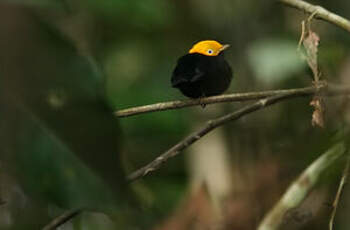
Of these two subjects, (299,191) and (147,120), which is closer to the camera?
(299,191)

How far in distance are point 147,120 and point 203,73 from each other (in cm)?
90

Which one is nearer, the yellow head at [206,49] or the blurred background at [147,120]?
the blurred background at [147,120]

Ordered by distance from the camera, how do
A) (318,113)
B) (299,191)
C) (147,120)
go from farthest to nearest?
(147,120) → (299,191) → (318,113)

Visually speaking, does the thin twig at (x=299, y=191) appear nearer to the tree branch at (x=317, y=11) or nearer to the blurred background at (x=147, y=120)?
the blurred background at (x=147, y=120)

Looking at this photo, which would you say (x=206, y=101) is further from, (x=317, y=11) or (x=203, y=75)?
(x=317, y=11)

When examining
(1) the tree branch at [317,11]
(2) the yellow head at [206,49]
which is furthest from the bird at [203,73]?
(1) the tree branch at [317,11]

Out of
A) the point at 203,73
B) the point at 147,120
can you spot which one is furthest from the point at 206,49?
the point at 147,120

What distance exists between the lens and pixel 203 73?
733 millimetres

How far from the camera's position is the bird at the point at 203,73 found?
0.72 m

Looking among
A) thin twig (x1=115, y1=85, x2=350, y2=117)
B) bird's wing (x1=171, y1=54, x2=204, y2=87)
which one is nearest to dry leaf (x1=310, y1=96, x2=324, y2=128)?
thin twig (x1=115, y1=85, x2=350, y2=117)

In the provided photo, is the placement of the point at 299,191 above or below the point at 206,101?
below

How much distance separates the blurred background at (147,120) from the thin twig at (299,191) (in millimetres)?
14

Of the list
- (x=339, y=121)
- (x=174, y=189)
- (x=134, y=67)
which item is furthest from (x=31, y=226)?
(x=134, y=67)

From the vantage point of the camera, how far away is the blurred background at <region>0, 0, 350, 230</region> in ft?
1.19
